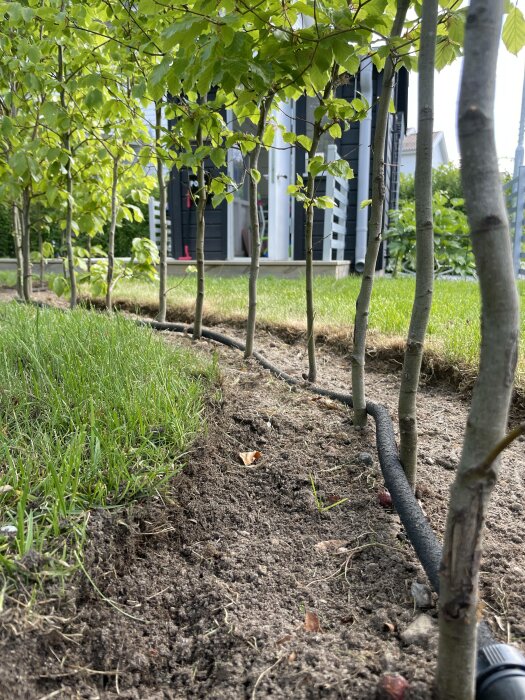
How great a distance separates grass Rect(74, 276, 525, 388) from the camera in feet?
10.0

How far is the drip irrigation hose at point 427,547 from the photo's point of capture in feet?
3.03

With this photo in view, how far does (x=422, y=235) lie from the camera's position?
141 centimetres

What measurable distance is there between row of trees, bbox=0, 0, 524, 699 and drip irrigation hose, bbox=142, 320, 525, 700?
71 mm

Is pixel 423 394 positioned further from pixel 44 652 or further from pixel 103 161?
pixel 103 161

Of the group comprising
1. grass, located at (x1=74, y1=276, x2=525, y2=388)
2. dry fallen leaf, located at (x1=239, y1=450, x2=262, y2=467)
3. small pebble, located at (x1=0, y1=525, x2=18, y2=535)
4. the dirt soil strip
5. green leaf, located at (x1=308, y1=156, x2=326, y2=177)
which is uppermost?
green leaf, located at (x1=308, y1=156, x2=326, y2=177)

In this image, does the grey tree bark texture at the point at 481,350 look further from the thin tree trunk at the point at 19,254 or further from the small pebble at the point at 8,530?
the thin tree trunk at the point at 19,254

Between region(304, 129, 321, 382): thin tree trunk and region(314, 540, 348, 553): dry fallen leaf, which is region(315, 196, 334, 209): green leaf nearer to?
region(304, 129, 321, 382): thin tree trunk

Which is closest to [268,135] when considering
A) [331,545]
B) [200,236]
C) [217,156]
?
[217,156]

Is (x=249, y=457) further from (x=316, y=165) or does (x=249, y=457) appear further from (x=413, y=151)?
(x=413, y=151)

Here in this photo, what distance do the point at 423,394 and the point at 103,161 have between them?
2.79m

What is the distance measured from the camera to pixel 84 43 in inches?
125

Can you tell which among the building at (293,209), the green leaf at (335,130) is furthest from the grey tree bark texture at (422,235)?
the building at (293,209)

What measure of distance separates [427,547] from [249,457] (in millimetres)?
758

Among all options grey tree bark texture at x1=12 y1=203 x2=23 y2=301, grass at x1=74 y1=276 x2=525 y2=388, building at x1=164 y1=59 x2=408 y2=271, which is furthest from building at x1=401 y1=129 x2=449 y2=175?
grey tree bark texture at x1=12 y1=203 x2=23 y2=301
